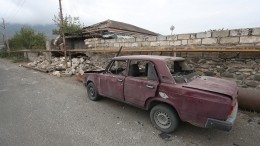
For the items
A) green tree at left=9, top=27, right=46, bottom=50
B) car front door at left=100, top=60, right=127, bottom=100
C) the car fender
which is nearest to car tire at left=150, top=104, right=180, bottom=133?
the car fender

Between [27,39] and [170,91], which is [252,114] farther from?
[27,39]

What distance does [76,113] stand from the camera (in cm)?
445

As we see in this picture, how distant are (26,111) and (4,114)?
503 mm

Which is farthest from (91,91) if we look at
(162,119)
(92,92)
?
(162,119)

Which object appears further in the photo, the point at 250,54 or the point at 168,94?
the point at 250,54

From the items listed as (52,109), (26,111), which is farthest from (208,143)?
(26,111)

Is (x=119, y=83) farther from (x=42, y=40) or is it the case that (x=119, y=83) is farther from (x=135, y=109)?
(x=42, y=40)

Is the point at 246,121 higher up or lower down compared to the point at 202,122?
lower down

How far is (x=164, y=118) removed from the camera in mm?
3553

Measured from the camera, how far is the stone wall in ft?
15.9

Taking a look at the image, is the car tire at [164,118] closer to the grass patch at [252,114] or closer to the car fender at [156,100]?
the car fender at [156,100]

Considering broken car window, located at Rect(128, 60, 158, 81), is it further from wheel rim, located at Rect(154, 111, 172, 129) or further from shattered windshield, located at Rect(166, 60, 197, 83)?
wheel rim, located at Rect(154, 111, 172, 129)

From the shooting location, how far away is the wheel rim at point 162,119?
3478mm

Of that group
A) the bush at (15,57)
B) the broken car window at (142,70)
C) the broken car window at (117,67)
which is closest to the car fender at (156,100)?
the broken car window at (142,70)
